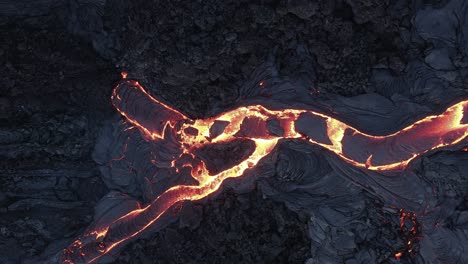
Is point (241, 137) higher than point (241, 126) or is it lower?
lower

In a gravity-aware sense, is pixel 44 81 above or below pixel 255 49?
above

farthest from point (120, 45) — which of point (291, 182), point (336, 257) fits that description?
point (336, 257)

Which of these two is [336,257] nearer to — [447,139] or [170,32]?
[447,139]
